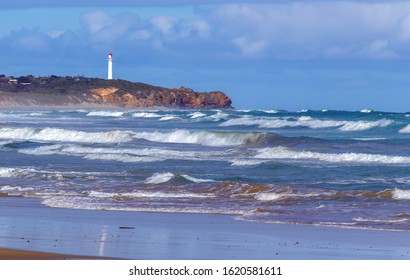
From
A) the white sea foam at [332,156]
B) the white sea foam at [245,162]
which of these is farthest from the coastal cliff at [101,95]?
the white sea foam at [245,162]

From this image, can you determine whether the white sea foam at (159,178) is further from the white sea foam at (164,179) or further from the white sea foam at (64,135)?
the white sea foam at (64,135)

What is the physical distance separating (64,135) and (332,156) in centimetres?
1614

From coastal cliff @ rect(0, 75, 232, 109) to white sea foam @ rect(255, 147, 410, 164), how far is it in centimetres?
7747

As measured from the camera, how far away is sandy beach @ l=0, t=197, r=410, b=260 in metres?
10.1

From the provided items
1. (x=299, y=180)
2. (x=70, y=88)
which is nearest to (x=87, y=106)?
(x=70, y=88)

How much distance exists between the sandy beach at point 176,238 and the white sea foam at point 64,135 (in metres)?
22.7

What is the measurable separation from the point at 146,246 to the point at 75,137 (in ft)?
91.9

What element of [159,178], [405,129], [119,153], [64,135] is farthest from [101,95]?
[159,178]

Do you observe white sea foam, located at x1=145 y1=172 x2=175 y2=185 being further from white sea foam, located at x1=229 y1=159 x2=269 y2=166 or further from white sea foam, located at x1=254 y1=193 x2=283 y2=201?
white sea foam, located at x1=229 y1=159 x2=269 y2=166

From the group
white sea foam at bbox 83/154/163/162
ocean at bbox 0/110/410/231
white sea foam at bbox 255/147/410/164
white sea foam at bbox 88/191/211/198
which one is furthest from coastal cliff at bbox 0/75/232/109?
white sea foam at bbox 88/191/211/198

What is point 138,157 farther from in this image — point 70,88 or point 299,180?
point 70,88

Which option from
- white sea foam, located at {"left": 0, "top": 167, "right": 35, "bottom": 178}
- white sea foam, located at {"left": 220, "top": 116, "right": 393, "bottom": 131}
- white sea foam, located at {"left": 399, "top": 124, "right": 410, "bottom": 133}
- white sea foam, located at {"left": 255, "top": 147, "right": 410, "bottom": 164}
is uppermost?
white sea foam, located at {"left": 220, "top": 116, "right": 393, "bottom": 131}
